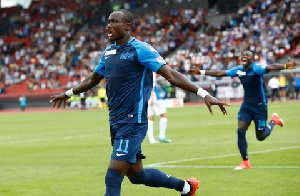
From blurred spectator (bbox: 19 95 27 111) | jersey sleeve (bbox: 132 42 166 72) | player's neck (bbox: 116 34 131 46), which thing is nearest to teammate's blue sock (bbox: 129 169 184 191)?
jersey sleeve (bbox: 132 42 166 72)

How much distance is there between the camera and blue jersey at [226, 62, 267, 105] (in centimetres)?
1357

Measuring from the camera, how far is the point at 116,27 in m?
7.91

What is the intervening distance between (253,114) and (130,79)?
633 centimetres

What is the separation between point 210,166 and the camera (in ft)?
43.6

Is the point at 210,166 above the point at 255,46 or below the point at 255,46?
below

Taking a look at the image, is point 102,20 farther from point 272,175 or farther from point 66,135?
point 272,175

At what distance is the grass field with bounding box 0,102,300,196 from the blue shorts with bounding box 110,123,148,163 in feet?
8.30

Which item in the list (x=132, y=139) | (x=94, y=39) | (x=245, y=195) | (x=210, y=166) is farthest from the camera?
(x=94, y=39)

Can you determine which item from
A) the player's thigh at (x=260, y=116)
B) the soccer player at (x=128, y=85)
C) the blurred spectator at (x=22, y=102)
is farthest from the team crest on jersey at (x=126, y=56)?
the blurred spectator at (x=22, y=102)

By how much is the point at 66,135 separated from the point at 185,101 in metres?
26.7

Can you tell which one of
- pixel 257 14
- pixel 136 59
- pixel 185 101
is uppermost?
pixel 257 14

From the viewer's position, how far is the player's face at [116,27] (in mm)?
7883

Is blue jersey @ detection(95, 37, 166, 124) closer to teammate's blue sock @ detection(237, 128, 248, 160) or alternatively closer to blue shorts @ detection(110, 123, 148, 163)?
blue shorts @ detection(110, 123, 148, 163)

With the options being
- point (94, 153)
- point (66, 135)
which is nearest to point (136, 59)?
point (94, 153)
